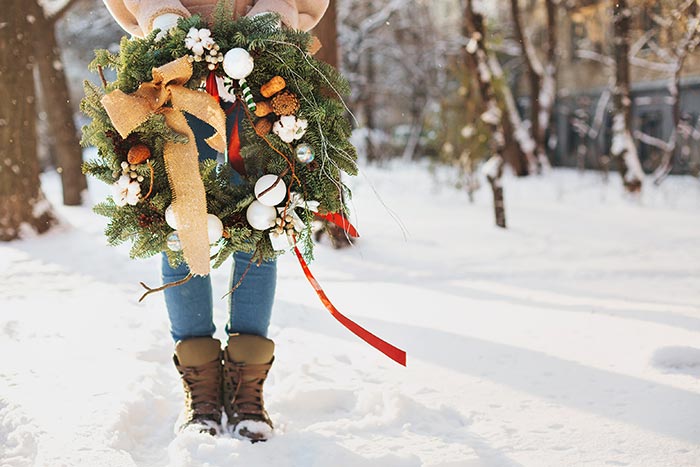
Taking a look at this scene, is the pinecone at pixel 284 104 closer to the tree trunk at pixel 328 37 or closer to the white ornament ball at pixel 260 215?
the white ornament ball at pixel 260 215

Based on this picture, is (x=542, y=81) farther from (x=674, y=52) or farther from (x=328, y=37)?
(x=328, y=37)

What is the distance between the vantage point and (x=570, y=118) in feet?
49.7

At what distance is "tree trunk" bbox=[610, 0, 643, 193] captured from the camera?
26.2ft

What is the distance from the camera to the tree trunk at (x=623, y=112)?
7977mm

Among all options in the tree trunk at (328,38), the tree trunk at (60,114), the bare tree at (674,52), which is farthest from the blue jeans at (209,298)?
the tree trunk at (60,114)

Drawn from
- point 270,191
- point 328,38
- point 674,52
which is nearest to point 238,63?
point 270,191

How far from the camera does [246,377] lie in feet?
5.81

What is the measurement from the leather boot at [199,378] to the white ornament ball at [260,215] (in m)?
0.41

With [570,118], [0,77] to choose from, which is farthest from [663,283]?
[570,118]

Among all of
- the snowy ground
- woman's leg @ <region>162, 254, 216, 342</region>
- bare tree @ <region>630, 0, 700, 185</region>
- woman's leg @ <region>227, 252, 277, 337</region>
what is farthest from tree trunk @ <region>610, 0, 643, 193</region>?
woman's leg @ <region>162, 254, 216, 342</region>

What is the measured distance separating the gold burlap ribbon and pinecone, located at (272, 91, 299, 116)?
13cm

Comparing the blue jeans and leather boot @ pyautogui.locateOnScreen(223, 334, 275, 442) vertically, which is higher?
the blue jeans

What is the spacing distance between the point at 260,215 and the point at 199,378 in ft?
1.67

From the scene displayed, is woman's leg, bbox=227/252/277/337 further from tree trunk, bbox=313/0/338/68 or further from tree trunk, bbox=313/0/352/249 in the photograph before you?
tree trunk, bbox=313/0/338/68
